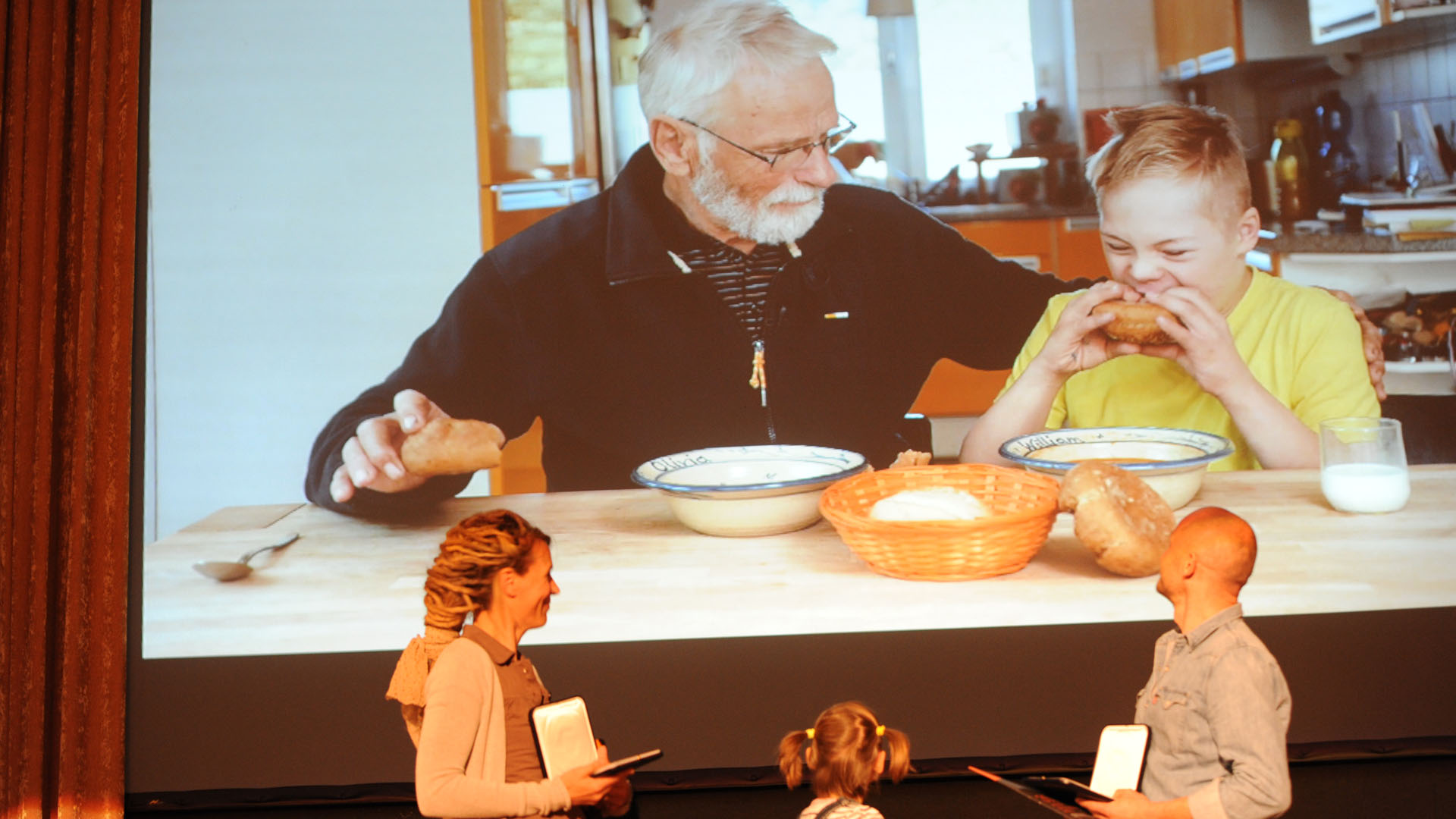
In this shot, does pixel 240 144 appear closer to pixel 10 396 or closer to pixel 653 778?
pixel 10 396

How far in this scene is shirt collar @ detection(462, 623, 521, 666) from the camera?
134 centimetres

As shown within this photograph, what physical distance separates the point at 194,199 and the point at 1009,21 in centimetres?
167

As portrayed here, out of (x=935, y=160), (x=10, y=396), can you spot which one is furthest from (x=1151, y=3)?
(x=10, y=396)

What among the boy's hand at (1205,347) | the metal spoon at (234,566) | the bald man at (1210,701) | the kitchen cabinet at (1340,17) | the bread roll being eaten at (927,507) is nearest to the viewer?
the bald man at (1210,701)

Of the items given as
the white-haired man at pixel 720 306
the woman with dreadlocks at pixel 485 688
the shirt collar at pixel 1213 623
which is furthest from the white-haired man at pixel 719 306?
the shirt collar at pixel 1213 623

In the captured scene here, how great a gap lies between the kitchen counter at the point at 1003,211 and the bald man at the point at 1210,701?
1.11 metres

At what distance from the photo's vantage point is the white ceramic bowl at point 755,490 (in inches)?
76.0

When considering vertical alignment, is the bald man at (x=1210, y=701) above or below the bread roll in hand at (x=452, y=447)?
below

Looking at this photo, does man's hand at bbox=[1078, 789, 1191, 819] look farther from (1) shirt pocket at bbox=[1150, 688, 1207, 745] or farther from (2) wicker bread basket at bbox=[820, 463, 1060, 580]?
(2) wicker bread basket at bbox=[820, 463, 1060, 580]

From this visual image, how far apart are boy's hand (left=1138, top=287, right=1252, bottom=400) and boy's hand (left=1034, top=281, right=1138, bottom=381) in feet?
0.26

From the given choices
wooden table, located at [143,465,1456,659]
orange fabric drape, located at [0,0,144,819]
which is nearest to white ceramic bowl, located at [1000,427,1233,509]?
wooden table, located at [143,465,1456,659]

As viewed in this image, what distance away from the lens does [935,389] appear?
2.41 m

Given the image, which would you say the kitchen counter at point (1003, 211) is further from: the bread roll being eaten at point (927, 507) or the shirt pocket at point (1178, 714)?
the shirt pocket at point (1178, 714)

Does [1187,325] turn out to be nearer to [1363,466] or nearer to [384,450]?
[1363,466]
